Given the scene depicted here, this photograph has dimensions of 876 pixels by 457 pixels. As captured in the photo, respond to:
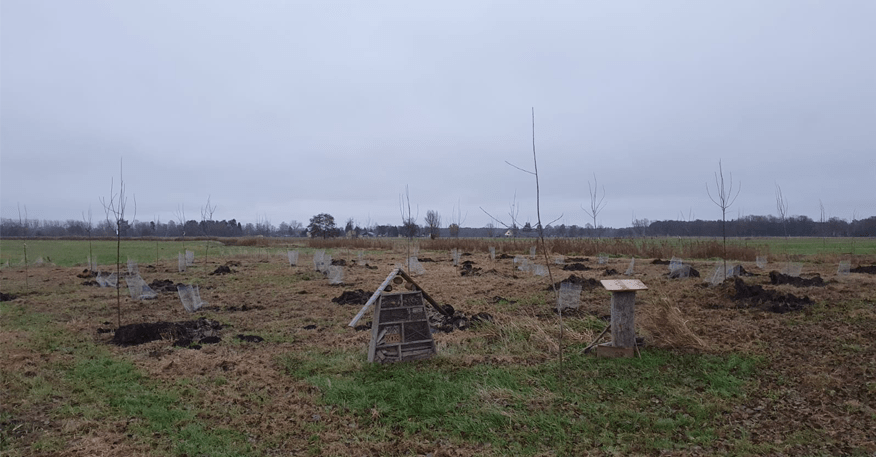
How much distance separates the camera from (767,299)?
942 cm

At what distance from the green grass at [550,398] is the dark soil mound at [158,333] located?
8.62 ft

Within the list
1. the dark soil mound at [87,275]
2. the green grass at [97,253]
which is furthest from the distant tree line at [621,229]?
the dark soil mound at [87,275]

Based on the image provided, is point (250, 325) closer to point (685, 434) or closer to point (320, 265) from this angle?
point (685, 434)

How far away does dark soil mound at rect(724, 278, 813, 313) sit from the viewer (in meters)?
8.85

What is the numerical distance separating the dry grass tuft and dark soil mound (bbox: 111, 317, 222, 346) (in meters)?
7.30

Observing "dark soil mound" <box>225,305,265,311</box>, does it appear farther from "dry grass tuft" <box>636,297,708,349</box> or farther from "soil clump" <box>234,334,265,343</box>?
"dry grass tuft" <box>636,297,708,349</box>

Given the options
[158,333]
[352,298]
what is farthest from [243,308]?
[158,333]

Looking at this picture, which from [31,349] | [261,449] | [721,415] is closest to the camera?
[261,449]

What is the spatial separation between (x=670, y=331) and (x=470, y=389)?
10.8 ft

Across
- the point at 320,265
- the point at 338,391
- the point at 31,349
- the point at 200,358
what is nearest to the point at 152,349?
the point at 200,358

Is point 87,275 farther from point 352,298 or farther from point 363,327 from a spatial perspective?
point 363,327

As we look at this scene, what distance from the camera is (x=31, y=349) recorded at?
7285 millimetres

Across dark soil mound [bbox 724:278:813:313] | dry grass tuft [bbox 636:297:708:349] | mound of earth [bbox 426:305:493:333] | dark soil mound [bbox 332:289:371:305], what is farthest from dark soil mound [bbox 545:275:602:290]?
dry grass tuft [bbox 636:297:708:349]

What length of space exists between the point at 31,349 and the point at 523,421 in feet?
24.7
